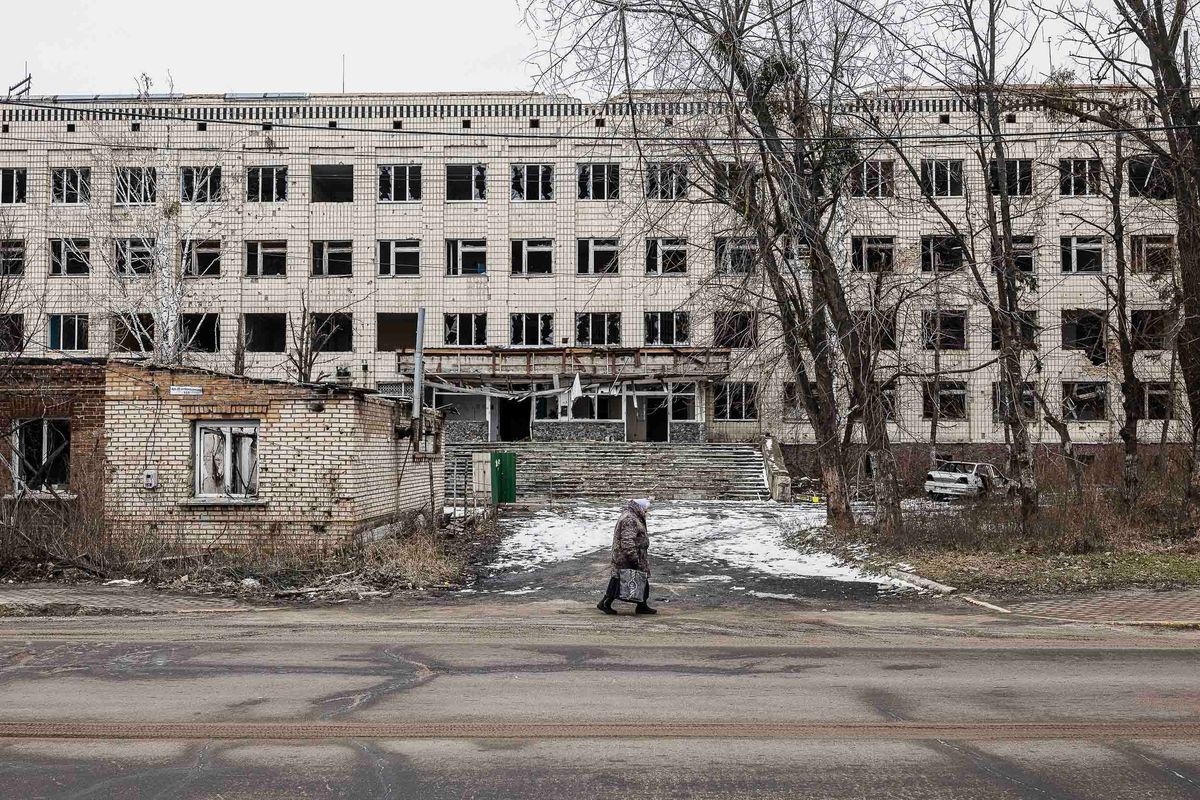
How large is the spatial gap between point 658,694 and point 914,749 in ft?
7.15

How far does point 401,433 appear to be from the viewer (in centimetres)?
2008

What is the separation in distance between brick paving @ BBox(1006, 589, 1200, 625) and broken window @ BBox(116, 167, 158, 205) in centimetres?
3299

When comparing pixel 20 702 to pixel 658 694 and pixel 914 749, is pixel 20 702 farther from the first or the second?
pixel 914 749

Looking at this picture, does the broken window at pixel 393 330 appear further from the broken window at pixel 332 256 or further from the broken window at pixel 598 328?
the broken window at pixel 598 328

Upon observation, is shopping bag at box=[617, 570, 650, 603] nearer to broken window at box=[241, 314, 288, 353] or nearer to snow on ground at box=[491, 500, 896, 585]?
snow on ground at box=[491, 500, 896, 585]

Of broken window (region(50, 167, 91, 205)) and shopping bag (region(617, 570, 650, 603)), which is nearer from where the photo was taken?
shopping bag (region(617, 570, 650, 603))

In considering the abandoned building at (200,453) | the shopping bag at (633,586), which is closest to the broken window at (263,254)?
the abandoned building at (200,453)

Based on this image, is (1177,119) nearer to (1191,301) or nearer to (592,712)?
(1191,301)

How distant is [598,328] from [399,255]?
31.9 feet

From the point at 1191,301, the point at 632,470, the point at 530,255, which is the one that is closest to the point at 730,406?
the point at 632,470

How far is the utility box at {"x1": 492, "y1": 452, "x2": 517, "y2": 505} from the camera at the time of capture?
2753 cm

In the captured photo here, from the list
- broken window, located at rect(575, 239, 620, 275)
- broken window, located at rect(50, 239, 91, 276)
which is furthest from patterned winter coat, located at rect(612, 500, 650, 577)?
broken window, located at rect(50, 239, 91, 276)

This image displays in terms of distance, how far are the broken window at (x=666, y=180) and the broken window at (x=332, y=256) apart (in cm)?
2748

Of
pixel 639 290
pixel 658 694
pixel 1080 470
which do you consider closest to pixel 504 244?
pixel 639 290
